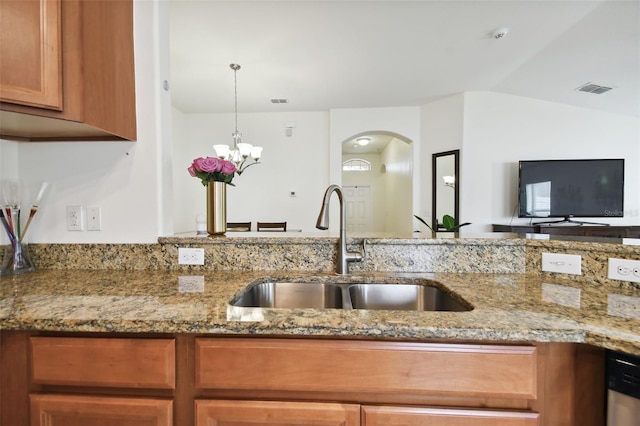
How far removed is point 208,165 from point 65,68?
554mm

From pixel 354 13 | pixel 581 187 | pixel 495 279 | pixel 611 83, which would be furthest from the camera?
pixel 581 187

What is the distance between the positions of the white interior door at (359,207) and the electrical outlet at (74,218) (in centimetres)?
694

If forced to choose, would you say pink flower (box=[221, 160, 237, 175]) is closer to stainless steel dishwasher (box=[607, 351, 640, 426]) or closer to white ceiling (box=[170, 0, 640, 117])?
stainless steel dishwasher (box=[607, 351, 640, 426])

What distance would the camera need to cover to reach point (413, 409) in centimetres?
63

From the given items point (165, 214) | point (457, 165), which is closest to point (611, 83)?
point (457, 165)

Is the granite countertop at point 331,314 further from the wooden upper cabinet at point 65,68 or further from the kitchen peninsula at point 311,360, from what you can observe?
the wooden upper cabinet at point 65,68

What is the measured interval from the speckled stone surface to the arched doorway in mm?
4475

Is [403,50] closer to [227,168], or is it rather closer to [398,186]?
[227,168]

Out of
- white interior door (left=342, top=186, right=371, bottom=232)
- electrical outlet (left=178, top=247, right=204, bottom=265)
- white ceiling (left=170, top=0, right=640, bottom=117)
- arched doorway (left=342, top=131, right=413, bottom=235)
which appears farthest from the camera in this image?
white interior door (left=342, top=186, right=371, bottom=232)

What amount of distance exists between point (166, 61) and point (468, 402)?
1706mm

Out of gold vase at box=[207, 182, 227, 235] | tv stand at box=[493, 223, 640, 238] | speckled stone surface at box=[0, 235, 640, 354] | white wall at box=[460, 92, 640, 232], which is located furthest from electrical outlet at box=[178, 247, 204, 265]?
tv stand at box=[493, 223, 640, 238]

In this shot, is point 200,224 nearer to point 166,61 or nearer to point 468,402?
point 166,61

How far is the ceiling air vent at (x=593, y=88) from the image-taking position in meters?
3.53

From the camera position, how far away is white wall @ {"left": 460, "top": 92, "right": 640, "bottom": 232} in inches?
159
